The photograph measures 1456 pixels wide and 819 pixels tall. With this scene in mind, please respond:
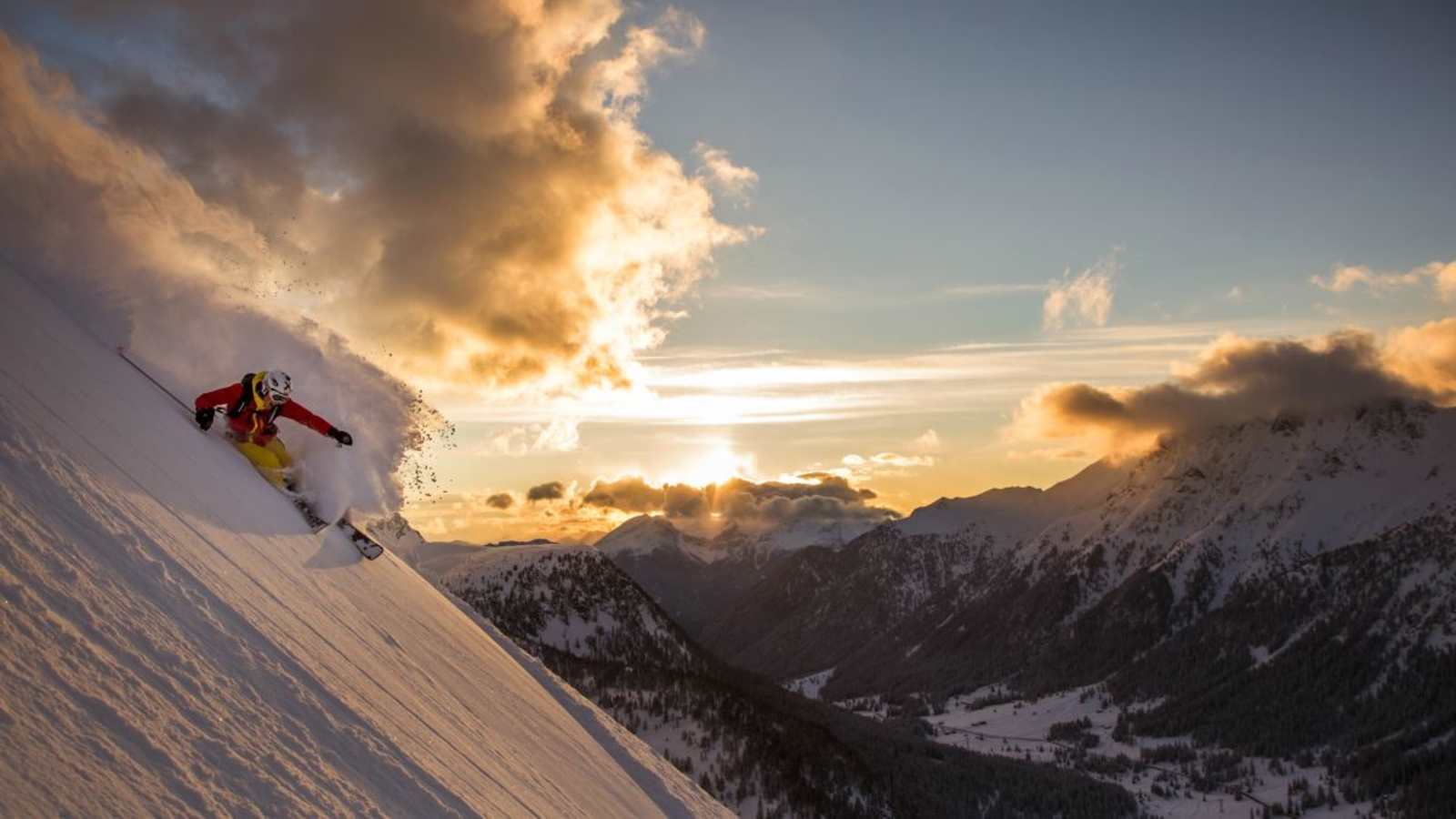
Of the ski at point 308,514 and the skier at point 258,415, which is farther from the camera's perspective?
the skier at point 258,415

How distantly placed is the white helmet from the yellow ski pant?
76cm

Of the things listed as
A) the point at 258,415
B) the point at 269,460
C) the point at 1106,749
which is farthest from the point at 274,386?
the point at 1106,749

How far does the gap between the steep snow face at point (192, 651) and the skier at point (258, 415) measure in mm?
875

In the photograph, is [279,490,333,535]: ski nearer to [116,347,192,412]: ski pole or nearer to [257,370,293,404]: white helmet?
[257,370,293,404]: white helmet

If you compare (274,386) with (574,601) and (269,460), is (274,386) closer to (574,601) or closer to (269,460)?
(269,460)

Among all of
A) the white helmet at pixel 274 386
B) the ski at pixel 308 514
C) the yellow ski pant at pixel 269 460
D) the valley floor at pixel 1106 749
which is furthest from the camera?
the valley floor at pixel 1106 749

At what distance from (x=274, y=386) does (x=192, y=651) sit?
27.3 ft

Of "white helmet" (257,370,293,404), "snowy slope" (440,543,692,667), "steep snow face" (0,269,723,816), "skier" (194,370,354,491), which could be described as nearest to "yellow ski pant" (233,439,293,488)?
"skier" (194,370,354,491)

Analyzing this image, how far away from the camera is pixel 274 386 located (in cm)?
Answer: 1204

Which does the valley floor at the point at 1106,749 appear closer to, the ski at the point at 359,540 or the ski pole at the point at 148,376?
the ski at the point at 359,540

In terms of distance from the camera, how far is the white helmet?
11.9 m

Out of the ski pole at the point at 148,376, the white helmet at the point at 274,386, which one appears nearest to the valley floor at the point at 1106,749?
the white helmet at the point at 274,386

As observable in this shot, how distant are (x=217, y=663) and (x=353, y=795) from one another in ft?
3.88

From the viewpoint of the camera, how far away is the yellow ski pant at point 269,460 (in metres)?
11.0
